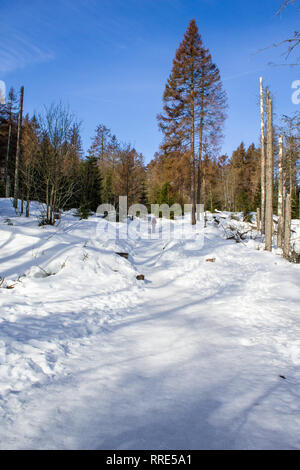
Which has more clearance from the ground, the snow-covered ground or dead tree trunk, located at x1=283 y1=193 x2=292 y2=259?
dead tree trunk, located at x1=283 y1=193 x2=292 y2=259

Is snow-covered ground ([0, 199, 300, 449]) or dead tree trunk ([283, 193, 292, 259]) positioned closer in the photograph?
snow-covered ground ([0, 199, 300, 449])

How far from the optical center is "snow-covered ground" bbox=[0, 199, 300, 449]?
188cm

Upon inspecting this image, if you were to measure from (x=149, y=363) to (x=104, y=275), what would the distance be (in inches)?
151

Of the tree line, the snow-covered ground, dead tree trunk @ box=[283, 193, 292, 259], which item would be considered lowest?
the snow-covered ground

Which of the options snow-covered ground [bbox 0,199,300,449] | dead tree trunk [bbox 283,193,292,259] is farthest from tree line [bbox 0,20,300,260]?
snow-covered ground [bbox 0,199,300,449]

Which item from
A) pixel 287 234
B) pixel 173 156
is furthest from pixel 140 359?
pixel 173 156

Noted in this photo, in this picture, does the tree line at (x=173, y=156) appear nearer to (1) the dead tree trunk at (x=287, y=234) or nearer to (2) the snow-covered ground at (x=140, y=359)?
(1) the dead tree trunk at (x=287, y=234)

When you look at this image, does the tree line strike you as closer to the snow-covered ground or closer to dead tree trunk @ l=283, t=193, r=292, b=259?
dead tree trunk @ l=283, t=193, r=292, b=259

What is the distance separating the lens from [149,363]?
292 centimetres

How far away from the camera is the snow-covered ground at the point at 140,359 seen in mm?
1880

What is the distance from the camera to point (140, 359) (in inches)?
118

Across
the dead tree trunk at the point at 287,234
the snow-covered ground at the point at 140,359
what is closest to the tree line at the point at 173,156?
the dead tree trunk at the point at 287,234

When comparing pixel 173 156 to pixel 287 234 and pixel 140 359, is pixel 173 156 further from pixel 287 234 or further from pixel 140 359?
pixel 140 359
